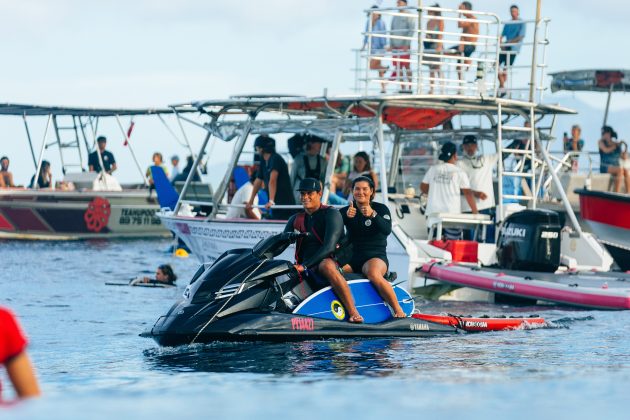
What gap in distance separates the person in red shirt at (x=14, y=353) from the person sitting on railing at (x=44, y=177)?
27486 millimetres

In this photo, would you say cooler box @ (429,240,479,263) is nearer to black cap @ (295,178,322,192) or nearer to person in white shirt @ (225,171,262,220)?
person in white shirt @ (225,171,262,220)

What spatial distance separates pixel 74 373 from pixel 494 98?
965 centimetres

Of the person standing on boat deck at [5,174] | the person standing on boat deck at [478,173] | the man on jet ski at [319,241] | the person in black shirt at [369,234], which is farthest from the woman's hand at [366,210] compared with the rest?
the person standing on boat deck at [5,174]

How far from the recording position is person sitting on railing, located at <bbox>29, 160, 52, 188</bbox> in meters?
31.8

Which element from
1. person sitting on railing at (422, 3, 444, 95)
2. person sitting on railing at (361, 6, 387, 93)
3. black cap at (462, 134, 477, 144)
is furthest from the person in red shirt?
person sitting on railing at (422, 3, 444, 95)

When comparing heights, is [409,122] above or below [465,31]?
below

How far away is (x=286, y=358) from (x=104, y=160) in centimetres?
2227

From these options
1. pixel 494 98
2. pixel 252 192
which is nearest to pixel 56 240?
pixel 252 192

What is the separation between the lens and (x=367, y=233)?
11.7m

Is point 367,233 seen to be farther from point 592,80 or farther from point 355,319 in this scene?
point 592,80

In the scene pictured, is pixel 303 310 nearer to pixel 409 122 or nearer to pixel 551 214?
pixel 551 214

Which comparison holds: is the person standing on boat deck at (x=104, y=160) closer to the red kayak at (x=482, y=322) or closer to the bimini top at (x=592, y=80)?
the bimini top at (x=592, y=80)

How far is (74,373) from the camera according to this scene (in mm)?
9812

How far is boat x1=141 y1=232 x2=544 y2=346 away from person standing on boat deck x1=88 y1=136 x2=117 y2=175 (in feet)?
66.2
